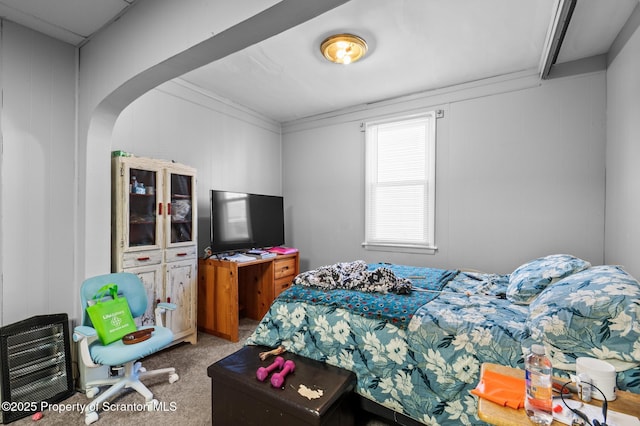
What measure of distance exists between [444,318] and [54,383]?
2725 millimetres

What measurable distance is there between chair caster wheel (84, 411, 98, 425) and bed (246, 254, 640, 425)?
106cm

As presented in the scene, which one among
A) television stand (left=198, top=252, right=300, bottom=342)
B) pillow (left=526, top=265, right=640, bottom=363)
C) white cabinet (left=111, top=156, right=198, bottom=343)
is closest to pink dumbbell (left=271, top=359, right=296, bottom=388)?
pillow (left=526, top=265, right=640, bottom=363)

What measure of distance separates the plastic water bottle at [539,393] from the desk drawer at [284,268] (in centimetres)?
297

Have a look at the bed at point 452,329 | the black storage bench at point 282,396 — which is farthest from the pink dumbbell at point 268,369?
the bed at point 452,329

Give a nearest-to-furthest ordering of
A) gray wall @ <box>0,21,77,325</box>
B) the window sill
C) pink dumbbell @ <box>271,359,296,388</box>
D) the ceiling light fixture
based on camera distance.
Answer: pink dumbbell @ <box>271,359,296,388</box> < gray wall @ <box>0,21,77,325</box> < the ceiling light fixture < the window sill

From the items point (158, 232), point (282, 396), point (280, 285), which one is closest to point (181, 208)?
point (158, 232)

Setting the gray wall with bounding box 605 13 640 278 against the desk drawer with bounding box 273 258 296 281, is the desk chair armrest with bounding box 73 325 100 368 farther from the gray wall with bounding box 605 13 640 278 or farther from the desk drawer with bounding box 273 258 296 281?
the gray wall with bounding box 605 13 640 278

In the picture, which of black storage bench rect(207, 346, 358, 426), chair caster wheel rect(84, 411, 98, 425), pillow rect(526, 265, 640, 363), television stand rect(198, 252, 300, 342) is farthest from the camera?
television stand rect(198, 252, 300, 342)

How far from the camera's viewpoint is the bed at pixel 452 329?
4.58ft

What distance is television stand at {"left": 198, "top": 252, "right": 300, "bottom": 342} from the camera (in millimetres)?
3158

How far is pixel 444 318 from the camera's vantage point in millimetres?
1746

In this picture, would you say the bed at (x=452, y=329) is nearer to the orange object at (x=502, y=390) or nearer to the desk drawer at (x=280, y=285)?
the orange object at (x=502, y=390)

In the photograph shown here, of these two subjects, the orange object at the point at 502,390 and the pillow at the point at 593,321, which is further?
the pillow at the point at 593,321

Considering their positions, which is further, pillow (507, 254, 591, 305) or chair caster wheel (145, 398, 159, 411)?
chair caster wheel (145, 398, 159, 411)
